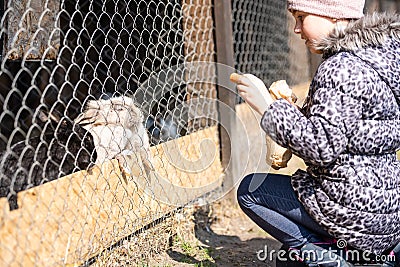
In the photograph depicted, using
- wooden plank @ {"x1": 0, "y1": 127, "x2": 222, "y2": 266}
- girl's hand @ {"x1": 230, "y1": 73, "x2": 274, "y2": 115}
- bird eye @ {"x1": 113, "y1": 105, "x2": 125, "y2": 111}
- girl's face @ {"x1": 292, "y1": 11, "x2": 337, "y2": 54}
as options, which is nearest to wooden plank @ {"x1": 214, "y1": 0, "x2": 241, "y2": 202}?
wooden plank @ {"x1": 0, "y1": 127, "x2": 222, "y2": 266}

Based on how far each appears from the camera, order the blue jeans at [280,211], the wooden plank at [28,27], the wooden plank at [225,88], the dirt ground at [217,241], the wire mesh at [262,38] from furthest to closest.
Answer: the wire mesh at [262,38]
the wooden plank at [225,88]
the dirt ground at [217,241]
the wooden plank at [28,27]
the blue jeans at [280,211]

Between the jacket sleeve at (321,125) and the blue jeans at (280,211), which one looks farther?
the blue jeans at (280,211)

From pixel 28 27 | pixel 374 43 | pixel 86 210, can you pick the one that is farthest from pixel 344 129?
pixel 28 27

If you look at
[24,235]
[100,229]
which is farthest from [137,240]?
[24,235]

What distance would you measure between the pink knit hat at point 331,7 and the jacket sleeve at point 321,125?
0.32 m

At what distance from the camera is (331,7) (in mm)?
2289

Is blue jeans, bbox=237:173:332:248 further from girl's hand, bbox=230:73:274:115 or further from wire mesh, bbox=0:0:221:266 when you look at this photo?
wire mesh, bbox=0:0:221:266

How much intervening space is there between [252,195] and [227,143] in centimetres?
127

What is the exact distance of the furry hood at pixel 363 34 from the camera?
7.40 ft

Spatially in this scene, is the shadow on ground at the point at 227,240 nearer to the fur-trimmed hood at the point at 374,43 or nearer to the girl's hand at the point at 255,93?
the girl's hand at the point at 255,93

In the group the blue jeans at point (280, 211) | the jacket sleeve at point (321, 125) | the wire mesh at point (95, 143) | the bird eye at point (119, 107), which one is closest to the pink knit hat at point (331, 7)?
the jacket sleeve at point (321, 125)

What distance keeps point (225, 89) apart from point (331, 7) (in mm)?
1565

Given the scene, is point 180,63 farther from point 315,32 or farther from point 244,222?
point 315,32

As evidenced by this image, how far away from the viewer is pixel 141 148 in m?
2.90
